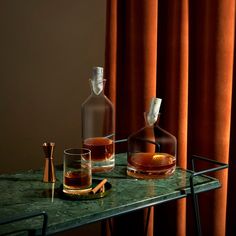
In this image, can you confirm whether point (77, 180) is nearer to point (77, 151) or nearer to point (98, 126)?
point (77, 151)

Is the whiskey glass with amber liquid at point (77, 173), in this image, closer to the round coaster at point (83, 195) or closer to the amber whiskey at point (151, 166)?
the round coaster at point (83, 195)

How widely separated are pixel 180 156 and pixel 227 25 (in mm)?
445

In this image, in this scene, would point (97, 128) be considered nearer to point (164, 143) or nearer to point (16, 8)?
point (164, 143)

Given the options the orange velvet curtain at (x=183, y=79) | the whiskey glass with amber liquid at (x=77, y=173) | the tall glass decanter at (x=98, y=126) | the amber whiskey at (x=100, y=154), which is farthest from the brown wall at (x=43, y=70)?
the whiskey glass with amber liquid at (x=77, y=173)

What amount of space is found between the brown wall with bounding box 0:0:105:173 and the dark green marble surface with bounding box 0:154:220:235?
2.40 ft

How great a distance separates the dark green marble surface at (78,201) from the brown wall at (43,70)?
0.73 m

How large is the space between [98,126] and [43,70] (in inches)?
26.7

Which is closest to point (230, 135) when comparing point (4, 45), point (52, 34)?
point (52, 34)

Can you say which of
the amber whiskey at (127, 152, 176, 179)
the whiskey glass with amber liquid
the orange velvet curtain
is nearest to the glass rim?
the whiskey glass with amber liquid

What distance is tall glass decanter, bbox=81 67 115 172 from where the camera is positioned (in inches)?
43.3

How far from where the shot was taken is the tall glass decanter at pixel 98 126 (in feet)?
3.61

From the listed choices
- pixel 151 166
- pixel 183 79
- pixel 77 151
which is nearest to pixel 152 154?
pixel 151 166

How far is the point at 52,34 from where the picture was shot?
178cm

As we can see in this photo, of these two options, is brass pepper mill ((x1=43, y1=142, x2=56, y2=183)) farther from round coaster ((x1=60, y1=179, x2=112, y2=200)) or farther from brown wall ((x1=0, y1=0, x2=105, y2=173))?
brown wall ((x1=0, y1=0, x2=105, y2=173))
